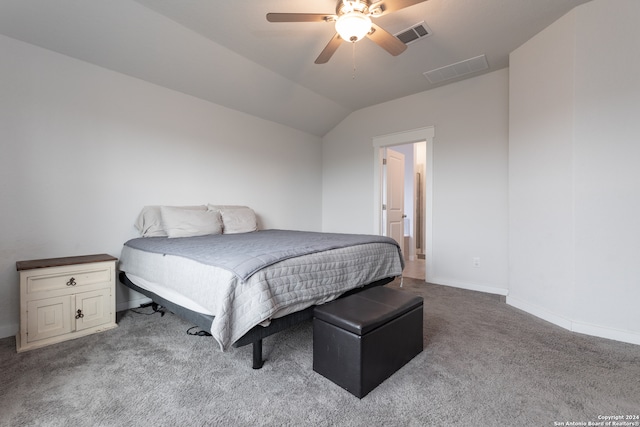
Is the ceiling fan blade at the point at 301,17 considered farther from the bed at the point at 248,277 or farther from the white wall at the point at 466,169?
the white wall at the point at 466,169

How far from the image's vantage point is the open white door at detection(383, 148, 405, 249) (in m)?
4.44

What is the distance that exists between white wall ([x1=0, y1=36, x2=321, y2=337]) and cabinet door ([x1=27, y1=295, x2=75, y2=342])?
1.46 feet

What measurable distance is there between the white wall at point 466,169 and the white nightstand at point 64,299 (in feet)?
11.1

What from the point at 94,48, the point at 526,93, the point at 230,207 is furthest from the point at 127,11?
the point at 526,93

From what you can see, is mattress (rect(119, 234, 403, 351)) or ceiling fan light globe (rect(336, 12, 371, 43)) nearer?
mattress (rect(119, 234, 403, 351))

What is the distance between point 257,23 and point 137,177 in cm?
190

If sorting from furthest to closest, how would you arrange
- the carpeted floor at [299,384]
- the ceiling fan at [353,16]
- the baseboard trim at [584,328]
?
the baseboard trim at [584,328] → the ceiling fan at [353,16] → the carpeted floor at [299,384]

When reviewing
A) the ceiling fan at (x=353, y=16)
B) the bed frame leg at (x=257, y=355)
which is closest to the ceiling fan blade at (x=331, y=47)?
the ceiling fan at (x=353, y=16)

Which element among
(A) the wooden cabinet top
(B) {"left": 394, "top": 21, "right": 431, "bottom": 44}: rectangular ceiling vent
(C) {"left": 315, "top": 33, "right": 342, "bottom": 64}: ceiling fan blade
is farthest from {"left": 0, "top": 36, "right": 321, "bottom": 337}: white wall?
(B) {"left": 394, "top": 21, "right": 431, "bottom": 44}: rectangular ceiling vent

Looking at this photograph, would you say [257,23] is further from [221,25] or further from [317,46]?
[317,46]

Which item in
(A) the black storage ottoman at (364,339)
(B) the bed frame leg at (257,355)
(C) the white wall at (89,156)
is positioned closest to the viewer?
(A) the black storage ottoman at (364,339)

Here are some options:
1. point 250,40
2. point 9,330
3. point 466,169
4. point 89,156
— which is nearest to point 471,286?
point 466,169

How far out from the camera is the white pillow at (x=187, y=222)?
8.86 ft

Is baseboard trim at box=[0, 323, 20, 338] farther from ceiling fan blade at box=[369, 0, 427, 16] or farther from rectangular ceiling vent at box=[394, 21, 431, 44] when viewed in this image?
rectangular ceiling vent at box=[394, 21, 431, 44]
